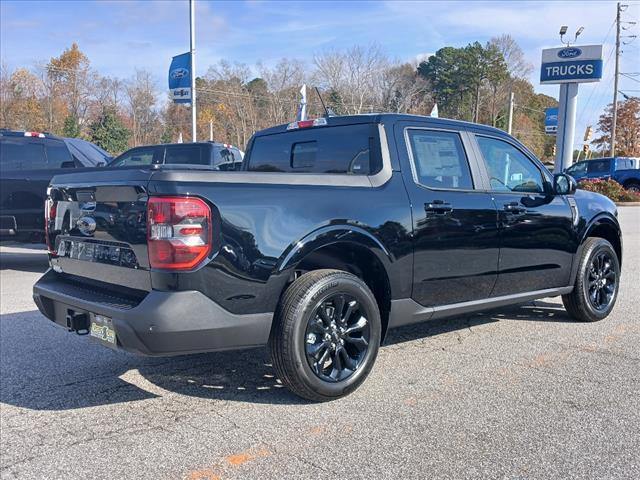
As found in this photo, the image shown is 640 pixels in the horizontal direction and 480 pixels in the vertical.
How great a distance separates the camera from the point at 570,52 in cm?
2708

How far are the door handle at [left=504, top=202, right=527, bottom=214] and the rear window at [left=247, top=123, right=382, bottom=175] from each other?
1367mm

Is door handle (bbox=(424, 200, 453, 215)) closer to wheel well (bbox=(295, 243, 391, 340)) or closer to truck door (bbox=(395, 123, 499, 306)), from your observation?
truck door (bbox=(395, 123, 499, 306))

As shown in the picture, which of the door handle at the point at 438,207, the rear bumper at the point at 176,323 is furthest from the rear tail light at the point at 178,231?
the door handle at the point at 438,207

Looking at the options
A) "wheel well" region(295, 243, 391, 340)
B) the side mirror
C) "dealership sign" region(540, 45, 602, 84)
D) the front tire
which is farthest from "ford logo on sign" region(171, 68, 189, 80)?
"dealership sign" region(540, 45, 602, 84)

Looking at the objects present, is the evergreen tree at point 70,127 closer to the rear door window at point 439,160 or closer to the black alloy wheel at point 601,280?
the black alloy wheel at point 601,280

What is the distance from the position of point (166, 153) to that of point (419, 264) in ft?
23.7

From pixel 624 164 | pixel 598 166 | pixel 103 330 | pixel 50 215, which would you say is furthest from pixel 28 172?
pixel 624 164

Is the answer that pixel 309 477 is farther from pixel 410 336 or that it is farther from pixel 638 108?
pixel 638 108

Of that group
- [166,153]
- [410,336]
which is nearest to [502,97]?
[166,153]

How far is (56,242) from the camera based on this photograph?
14.0ft

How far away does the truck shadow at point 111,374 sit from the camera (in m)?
4.09

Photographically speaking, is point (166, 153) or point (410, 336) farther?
point (166, 153)

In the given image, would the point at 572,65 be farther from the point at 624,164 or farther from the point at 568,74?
the point at 624,164

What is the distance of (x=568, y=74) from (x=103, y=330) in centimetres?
2758
